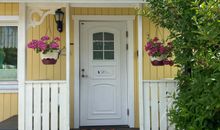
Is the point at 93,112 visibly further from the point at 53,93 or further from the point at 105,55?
the point at 53,93

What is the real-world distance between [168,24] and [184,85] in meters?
0.73

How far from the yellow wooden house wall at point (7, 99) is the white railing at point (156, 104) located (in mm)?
2512

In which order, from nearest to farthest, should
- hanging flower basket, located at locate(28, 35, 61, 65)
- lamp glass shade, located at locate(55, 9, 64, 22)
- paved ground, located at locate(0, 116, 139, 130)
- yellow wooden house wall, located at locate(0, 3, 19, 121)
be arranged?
hanging flower basket, located at locate(28, 35, 61, 65), paved ground, located at locate(0, 116, 139, 130), lamp glass shade, located at locate(55, 9, 64, 22), yellow wooden house wall, located at locate(0, 3, 19, 121)

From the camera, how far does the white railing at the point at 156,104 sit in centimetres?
410

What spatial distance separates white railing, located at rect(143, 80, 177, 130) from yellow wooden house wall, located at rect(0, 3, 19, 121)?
2512mm

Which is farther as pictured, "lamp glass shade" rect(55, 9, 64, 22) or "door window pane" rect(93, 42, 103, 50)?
"door window pane" rect(93, 42, 103, 50)

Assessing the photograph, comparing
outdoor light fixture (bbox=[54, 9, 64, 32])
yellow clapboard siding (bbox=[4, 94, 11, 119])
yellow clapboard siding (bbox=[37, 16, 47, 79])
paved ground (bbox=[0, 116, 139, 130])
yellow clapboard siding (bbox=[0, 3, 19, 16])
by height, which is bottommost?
paved ground (bbox=[0, 116, 139, 130])

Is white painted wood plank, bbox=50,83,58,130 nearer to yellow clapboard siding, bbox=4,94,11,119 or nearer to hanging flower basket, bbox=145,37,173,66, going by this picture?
hanging flower basket, bbox=145,37,173,66

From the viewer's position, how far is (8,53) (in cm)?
528

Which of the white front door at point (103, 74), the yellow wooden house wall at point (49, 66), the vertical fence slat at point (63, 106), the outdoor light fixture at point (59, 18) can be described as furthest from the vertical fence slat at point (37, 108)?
the outdoor light fixture at point (59, 18)

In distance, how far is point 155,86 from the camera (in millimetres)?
4113

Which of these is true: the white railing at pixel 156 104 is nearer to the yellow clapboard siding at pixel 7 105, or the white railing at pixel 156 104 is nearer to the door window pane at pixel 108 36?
the door window pane at pixel 108 36

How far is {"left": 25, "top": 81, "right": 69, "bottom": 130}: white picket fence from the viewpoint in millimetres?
3982

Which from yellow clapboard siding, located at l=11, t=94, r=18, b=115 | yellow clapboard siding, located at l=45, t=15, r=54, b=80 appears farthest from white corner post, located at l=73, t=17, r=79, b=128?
yellow clapboard siding, located at l=11, t=94, r=18, b=115
